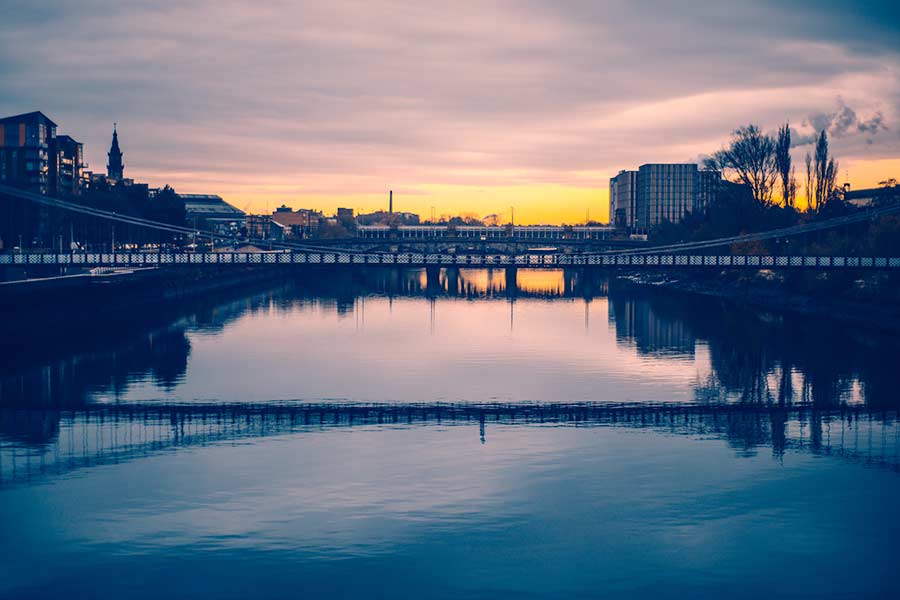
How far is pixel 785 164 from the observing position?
9988 cm

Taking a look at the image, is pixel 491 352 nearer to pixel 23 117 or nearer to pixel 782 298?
pixel 782 298

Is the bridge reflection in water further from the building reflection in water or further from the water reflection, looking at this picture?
the water reflection

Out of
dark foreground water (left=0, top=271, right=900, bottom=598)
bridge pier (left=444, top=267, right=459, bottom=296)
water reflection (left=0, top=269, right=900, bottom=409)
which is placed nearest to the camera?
dark foreground water (left=0, top=271, right=900, bottom=598)

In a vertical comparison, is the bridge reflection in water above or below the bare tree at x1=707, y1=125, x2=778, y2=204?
below

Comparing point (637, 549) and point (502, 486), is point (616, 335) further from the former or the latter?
point (637, 549)

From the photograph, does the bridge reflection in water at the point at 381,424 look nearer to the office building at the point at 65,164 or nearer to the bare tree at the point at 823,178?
the bare tree at the point at 823,178

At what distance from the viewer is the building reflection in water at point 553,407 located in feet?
114

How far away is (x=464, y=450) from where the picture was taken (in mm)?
33250

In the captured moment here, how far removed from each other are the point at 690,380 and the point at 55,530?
32.7 meters

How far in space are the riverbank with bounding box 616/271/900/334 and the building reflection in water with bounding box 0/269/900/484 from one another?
2779mm

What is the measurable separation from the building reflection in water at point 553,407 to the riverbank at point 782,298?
9.12 feet

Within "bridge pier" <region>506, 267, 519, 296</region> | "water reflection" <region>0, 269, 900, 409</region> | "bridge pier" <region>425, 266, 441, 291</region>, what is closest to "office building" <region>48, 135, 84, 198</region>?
"water reflection" <region>0, 269, 900, 409</region>

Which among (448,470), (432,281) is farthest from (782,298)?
(432,281)

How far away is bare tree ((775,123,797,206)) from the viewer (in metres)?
98.5
